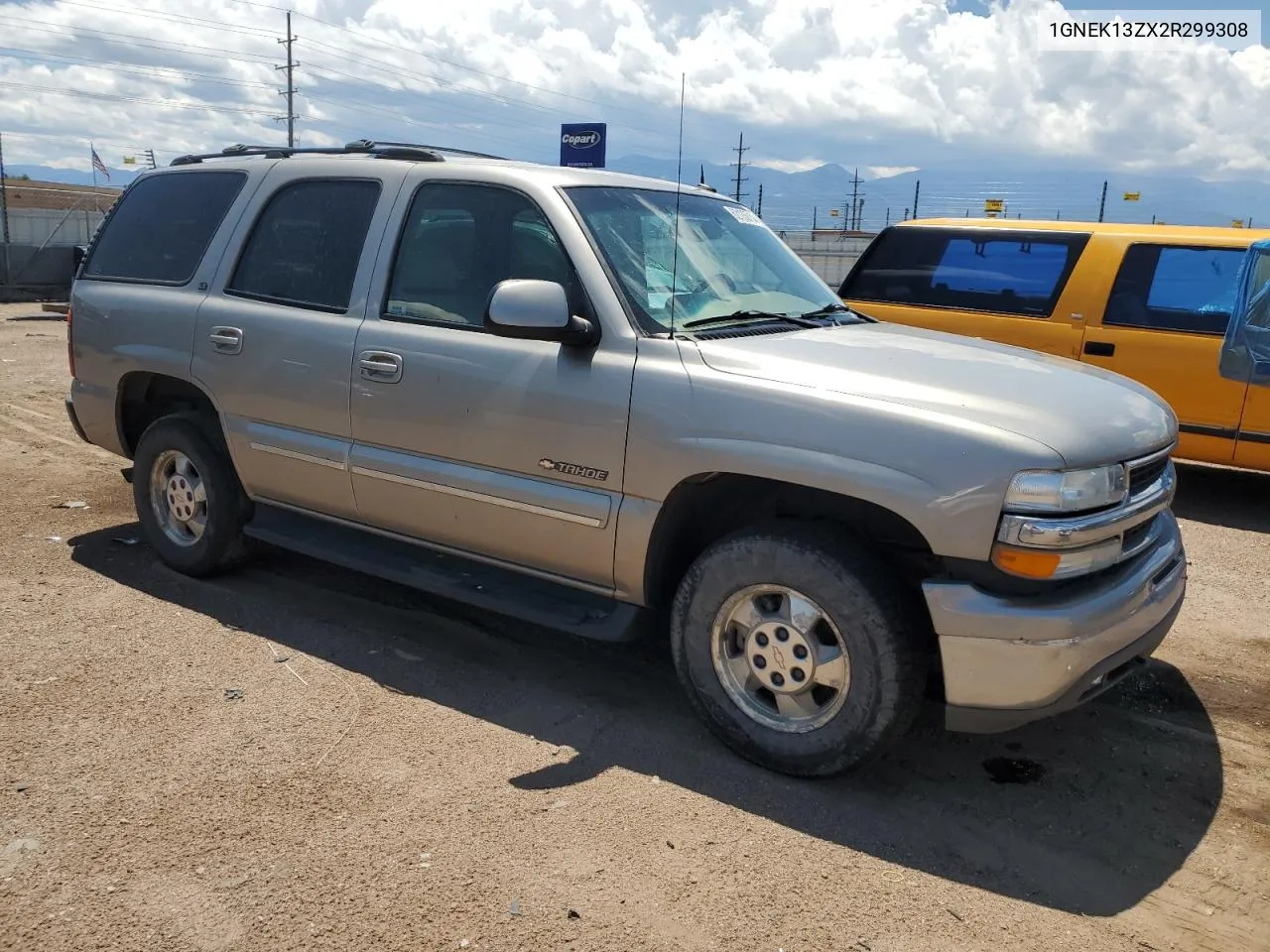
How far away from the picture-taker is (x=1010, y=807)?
11.0 ft

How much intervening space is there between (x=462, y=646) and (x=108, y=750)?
1.42 m

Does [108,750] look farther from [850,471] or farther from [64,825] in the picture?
[850,471]

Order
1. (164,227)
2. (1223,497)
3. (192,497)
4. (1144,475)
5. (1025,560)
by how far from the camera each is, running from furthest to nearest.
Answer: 1. (1223,497)
2. (164,227)
3. (192,497)
4. (1144,475)
5. (1025,560)

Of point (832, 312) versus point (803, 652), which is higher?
point (832, 312)

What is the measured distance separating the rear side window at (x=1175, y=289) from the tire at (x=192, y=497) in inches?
231

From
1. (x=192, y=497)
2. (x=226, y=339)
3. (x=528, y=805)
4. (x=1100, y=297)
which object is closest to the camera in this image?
(x=528, y=805)

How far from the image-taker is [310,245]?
4582mm

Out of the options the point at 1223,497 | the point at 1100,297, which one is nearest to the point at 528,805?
the point at 1100,297

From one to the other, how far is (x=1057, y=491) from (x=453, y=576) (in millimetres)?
2278

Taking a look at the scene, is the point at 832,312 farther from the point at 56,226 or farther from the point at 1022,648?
the point at 56,226

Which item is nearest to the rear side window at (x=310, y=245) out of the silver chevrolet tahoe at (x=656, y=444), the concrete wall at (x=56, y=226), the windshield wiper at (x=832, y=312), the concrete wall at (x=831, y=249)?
the silver chevrolet tahoe at (x=656, y=444)

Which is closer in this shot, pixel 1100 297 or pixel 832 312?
pixel 832 312

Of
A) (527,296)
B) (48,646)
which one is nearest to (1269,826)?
(527,296)

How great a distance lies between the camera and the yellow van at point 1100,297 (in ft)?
23.2
